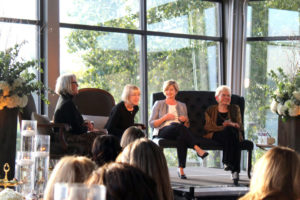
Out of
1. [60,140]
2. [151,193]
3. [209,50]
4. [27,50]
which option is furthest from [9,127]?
[209,50]

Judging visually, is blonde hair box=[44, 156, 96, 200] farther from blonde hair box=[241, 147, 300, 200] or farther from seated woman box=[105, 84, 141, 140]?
seated woman box=[105, 84, 141, 140]

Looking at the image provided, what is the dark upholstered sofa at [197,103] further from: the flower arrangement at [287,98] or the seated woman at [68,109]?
the seated woman at [68,109]

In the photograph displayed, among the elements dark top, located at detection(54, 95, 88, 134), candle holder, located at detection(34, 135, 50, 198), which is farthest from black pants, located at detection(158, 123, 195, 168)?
candle holder, located at detection(34, 135, 50, 198)

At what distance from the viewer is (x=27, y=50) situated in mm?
7340

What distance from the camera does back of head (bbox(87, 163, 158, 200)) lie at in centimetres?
107

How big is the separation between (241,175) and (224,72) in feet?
7.12

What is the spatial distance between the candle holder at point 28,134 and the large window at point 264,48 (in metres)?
5.64

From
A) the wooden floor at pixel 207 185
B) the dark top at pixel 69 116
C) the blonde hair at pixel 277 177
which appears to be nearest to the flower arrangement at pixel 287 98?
the wooden floor at pixel 207 185

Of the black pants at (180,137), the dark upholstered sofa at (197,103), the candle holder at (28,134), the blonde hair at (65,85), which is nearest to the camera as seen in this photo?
the candle holder at (28,134)

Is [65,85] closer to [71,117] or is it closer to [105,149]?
[71,117]

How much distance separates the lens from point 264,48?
8.86 metres

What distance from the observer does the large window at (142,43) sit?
777cm

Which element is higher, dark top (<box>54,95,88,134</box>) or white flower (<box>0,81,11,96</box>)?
white flower (<box>0,81,11,96</box>)

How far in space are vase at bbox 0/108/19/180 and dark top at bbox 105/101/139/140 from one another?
1502 mm
